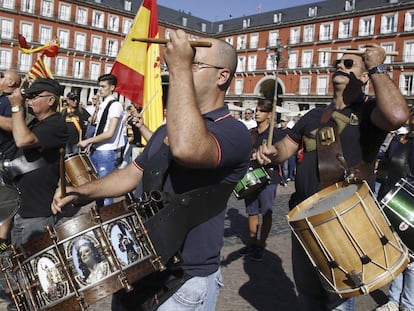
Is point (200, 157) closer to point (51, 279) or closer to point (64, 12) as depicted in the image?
point (51, 279)

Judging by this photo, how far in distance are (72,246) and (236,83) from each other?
63.4 m

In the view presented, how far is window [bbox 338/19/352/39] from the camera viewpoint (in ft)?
173

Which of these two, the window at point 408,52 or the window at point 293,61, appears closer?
the window at point 408,52

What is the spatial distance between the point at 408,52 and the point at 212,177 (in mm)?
50564

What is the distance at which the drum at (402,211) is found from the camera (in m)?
2.97

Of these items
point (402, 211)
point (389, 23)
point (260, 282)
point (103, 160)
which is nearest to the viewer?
point (402, 211)

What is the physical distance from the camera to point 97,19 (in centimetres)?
6022

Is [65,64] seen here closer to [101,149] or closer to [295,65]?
[295,65]

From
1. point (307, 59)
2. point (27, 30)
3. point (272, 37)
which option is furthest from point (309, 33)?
point (27, 30)

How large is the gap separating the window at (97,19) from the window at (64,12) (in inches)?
139

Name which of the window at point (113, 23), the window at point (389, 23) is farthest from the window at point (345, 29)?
the window at point (113, 23)

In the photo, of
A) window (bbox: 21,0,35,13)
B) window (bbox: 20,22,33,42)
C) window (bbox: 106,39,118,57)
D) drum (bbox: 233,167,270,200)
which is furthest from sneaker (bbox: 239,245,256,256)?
window (bbox: 106,39,118,57)

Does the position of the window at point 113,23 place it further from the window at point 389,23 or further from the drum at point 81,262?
the drum at point 81,262

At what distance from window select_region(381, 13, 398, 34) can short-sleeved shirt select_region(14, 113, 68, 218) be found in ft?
168
